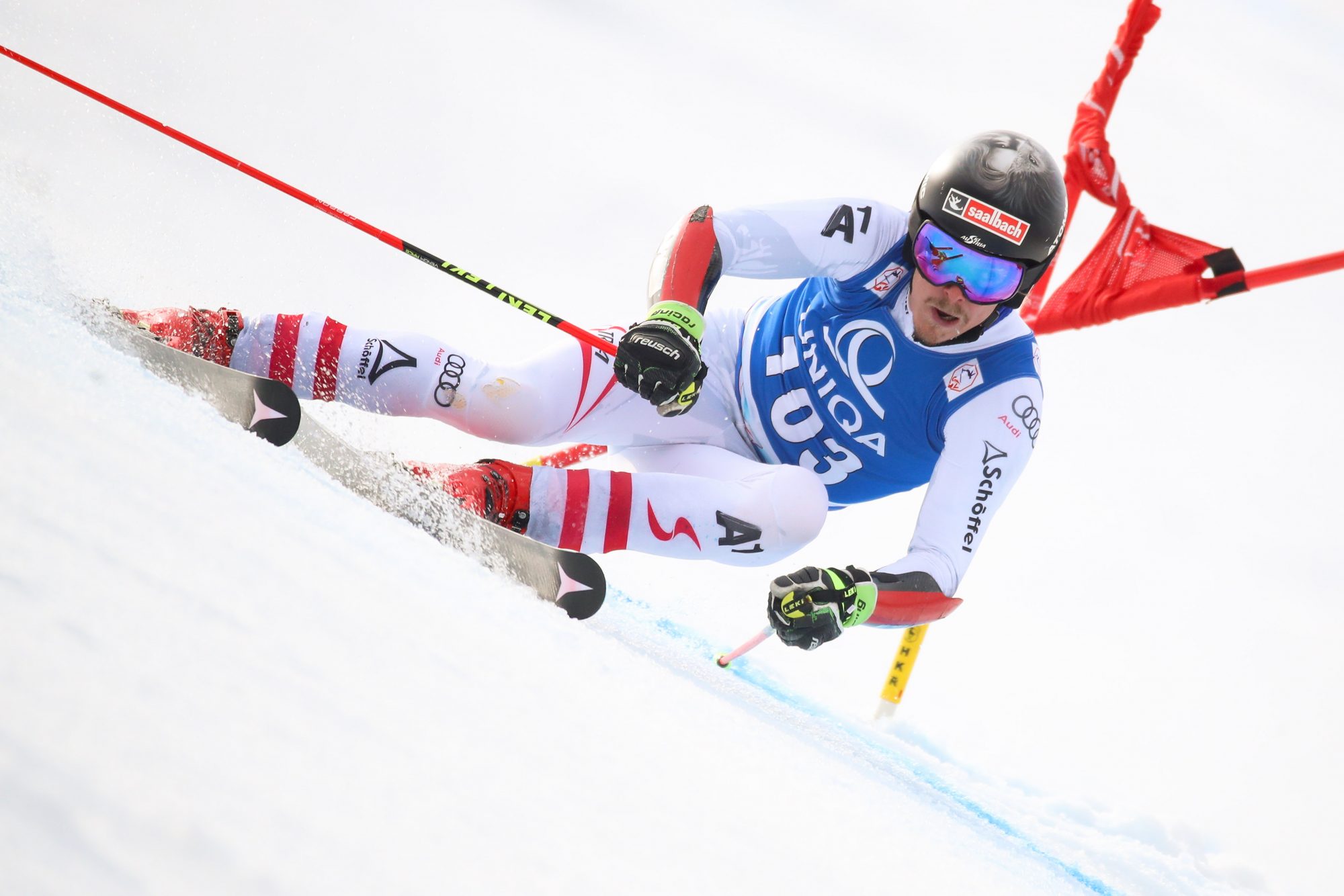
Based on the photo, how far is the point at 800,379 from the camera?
2.70 m

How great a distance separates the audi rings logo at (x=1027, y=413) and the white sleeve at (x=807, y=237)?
477 millimetres

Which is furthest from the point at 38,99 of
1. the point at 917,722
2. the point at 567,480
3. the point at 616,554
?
the point at 917,722

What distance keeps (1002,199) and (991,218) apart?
0.05 metres

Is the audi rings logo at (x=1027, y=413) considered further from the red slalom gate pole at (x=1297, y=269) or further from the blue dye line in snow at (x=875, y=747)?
the blue dye line in snow at (x=875, y=747)

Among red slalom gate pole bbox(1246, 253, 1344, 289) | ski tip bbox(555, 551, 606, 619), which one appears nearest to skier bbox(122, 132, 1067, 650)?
ski tip bbox(555, 551, 606, 619)

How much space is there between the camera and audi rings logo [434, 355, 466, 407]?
2.48 metres

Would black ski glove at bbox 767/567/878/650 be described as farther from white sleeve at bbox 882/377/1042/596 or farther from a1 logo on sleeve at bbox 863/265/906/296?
a1 logo on sleeve at bbox 863/265/906/296

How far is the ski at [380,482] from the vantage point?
6.59 feet

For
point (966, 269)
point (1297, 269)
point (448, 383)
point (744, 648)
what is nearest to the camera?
point (966, 269)

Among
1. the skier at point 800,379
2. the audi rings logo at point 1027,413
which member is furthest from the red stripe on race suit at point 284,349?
the audi rings logo at point 1027,413

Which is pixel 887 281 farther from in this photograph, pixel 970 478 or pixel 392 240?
pixel 392 240

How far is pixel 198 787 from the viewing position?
767mm

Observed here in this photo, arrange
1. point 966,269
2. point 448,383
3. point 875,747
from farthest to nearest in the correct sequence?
point 875,747
point 448,383
point 966,269

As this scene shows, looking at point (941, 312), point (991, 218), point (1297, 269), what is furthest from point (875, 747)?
point (1297, 269)
